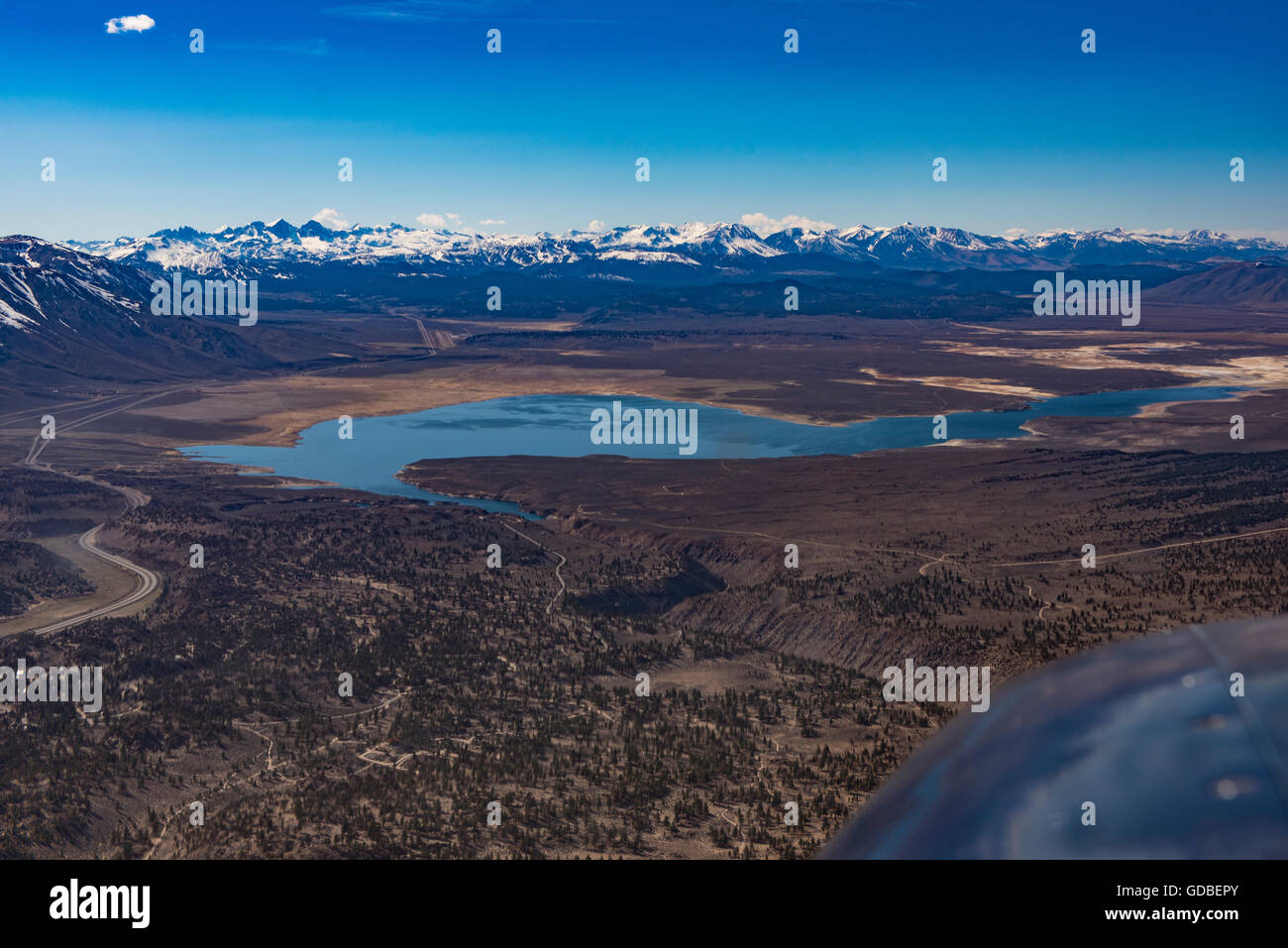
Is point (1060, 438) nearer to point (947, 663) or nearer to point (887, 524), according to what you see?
point (887, 524)

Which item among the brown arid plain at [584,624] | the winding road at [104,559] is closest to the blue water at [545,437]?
the brown arid plain at [584,624]

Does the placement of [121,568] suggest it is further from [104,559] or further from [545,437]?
[545,437]

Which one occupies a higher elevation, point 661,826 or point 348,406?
point 348,406

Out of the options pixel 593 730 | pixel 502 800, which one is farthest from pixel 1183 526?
pixel 502 800

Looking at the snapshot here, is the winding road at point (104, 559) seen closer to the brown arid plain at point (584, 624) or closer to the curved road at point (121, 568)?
the curved road at point (121, 568)

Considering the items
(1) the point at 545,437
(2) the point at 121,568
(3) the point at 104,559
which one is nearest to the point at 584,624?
(2) the point at 121,568

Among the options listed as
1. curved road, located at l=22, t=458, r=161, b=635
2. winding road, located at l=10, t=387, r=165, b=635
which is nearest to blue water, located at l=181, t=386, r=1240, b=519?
winding road, located at l=10, t=387, r=165, b=635

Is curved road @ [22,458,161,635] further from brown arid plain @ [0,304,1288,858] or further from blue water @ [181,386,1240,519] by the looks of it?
blue water @ [181,386,1240,519]
